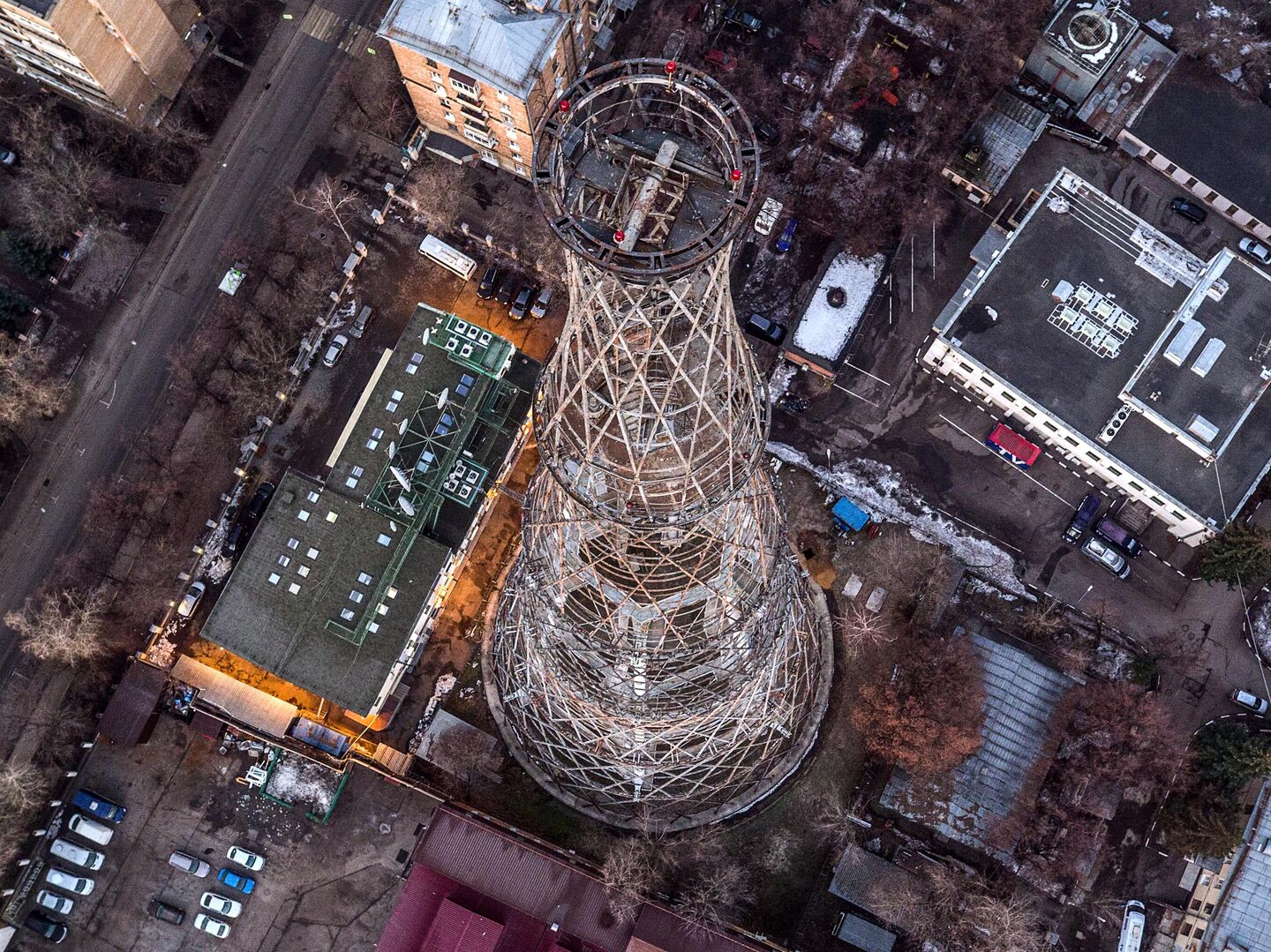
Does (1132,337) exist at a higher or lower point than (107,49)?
higher

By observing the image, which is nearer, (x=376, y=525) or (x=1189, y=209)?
(x=376, y=525)

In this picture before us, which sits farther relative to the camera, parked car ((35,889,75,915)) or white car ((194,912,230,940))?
parked car ((35,889,75,915))

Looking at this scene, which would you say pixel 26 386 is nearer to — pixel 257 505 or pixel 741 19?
pixel 257 505

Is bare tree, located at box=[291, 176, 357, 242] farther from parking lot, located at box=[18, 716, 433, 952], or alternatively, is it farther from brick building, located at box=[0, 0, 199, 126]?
parking lot, located at box=[18, 716, 433, 952]

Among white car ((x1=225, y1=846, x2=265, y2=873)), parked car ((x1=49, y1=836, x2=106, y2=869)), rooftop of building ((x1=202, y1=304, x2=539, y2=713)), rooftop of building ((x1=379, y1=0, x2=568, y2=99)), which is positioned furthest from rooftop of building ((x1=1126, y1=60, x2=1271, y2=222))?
parked car ((x1=49, y1=836, x2=106, y2=869))

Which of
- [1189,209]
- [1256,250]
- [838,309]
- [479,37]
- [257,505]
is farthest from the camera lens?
[1256,250]

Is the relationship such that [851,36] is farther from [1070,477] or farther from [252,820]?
[252,820]

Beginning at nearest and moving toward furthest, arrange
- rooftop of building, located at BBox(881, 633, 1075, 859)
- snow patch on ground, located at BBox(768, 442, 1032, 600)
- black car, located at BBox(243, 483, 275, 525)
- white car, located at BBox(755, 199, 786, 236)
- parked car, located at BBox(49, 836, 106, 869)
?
rooftop of building, located at BBox(881, 633, 1075, 859)
parked car, located at BBox(49, 836, 106, 869)
snow patch on ground, located at BBox(768, 442, 1032, 600)
black car, located at BBox(243, 483, 275, 525)
white car, located at BBox(755, 199, 786, 236)

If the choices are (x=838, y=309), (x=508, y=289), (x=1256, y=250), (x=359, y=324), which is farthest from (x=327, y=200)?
(x=1256, y=250)
